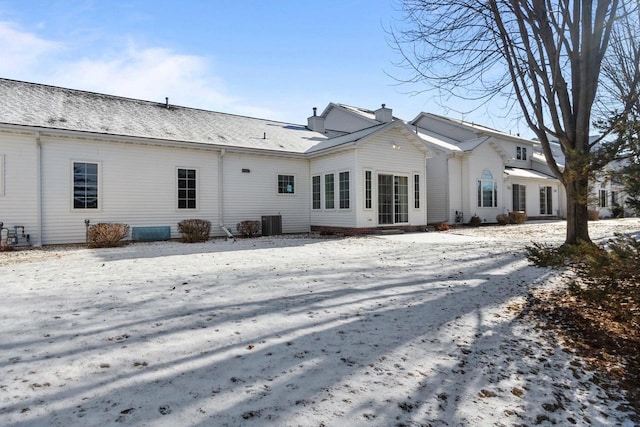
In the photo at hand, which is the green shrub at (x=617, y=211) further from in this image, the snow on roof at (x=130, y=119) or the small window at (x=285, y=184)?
the small window at (x=285, y=184)

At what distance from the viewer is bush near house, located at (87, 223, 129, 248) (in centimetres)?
1039

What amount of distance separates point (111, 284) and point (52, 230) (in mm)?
7780

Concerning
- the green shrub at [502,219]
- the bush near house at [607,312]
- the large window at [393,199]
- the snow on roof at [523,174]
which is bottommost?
the bush near house at [607,312]

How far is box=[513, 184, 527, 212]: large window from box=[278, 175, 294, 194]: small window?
15786mm

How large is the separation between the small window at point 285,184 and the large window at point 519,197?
51.8ft

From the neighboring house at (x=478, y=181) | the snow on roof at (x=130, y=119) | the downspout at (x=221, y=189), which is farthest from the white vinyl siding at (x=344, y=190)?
the neighboring house at (x=478, y=181)

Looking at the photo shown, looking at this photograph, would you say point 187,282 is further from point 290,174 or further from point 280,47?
point 290,174

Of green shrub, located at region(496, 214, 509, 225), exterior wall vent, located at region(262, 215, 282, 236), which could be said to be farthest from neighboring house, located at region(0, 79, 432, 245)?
green shrub, located at region(496, 214, 509, 225)

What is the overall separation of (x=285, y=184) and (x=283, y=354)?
42.7 feet

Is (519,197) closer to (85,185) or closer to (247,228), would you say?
(247,228)

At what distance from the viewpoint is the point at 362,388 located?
8.23 ft

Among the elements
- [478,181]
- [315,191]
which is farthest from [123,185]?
[478,181]

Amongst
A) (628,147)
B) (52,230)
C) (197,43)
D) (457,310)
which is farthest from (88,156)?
(628,147)

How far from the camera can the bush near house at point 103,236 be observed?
34.1ft
